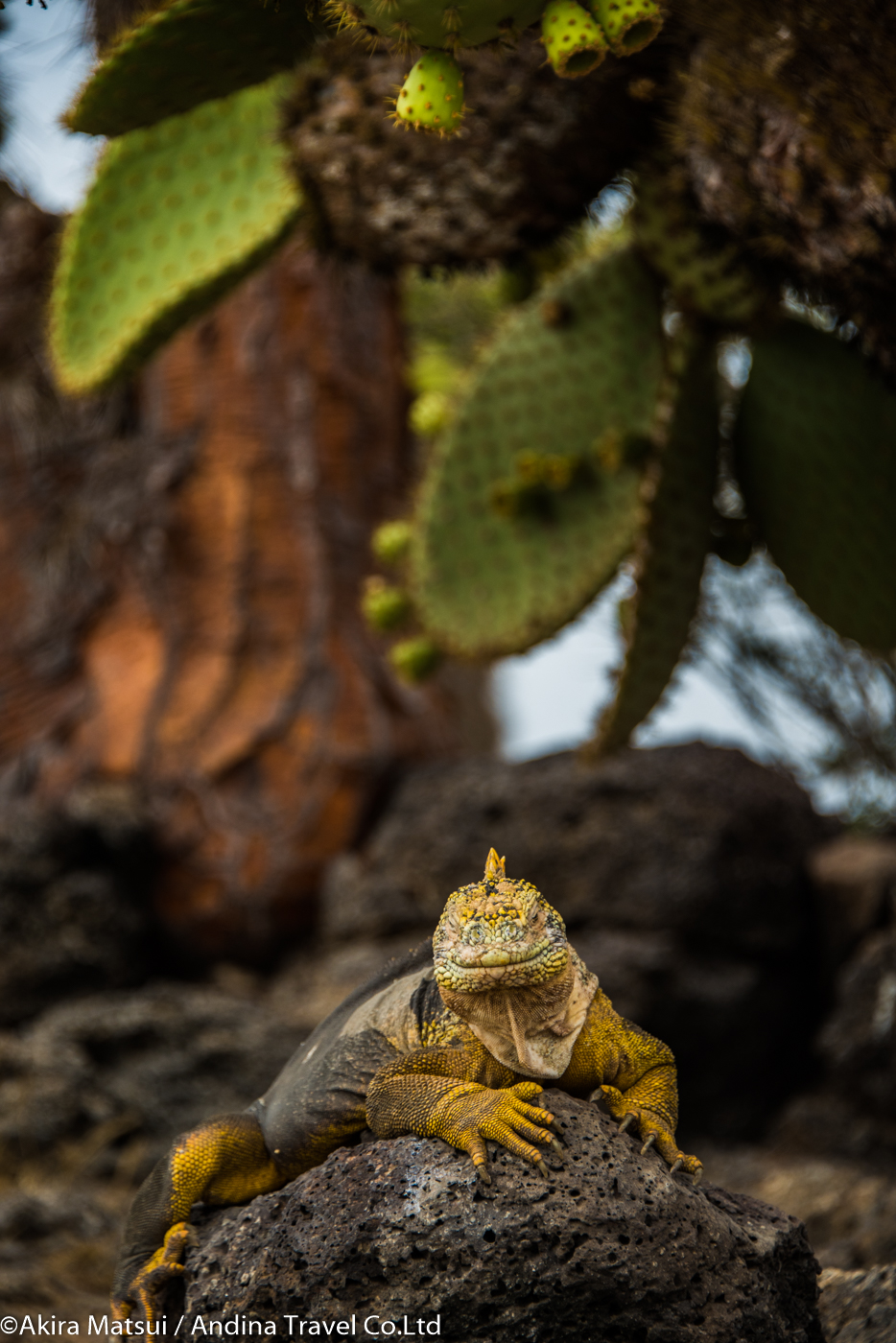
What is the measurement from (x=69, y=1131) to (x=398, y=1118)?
3.48 m

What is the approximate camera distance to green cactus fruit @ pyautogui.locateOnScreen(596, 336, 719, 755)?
4230 mm

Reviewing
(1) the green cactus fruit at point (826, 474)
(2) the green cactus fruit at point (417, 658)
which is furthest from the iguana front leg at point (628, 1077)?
(2) the green cactus fruit at point (417, 658)

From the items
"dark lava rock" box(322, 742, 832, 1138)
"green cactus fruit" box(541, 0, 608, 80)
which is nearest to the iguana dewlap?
"green cactus fruit" box(541, 0, 608, 80)

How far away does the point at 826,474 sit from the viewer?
4.34 metres

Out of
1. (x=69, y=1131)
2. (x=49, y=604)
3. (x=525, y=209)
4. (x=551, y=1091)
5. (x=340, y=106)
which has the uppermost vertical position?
(x=340, y=106)

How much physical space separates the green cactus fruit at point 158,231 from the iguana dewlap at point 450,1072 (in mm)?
2802

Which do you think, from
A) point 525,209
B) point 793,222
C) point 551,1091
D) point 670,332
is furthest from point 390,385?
point 551,1091

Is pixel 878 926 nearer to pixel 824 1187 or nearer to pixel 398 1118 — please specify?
pixel 824 1187

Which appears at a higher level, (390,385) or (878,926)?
(390,385)

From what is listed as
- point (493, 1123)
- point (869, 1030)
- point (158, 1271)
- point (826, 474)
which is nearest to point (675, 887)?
point (869, 1030)

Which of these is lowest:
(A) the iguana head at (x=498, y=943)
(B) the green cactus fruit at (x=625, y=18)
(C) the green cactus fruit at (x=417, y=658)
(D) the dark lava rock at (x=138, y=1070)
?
(D) the dark lava rock at (x=138, y=1070)

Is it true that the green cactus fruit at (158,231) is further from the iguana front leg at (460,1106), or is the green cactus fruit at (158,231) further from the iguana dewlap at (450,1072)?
the iguana front leg at (460,1106)

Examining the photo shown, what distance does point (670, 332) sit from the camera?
185 inches

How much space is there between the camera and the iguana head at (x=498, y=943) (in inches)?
81.0
